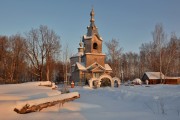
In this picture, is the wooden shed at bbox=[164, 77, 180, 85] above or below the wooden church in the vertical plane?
below

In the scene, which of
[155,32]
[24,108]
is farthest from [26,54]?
[24,108]

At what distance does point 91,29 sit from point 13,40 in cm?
1658

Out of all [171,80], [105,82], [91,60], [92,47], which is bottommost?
[105,82]

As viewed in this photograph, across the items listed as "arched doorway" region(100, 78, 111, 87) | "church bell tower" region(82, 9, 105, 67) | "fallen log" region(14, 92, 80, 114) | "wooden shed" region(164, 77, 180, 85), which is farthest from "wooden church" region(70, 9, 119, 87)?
"fallen log" region(14, 92, 80, 114)

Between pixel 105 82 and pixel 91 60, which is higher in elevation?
pixel 91 60

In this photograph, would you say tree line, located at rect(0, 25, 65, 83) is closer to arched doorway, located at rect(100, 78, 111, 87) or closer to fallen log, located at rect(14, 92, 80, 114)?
arched doorway, located at rect(100, 78, 111, 87)

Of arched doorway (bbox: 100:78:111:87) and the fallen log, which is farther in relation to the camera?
arched doorway (bbox: 100:78:111:87)

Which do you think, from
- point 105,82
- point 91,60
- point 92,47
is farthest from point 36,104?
point 92,47

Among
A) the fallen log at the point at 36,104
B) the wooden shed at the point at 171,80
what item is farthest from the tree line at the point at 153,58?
the fallen log at the point at 36,104

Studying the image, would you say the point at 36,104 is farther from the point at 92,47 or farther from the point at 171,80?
the point at 171,80

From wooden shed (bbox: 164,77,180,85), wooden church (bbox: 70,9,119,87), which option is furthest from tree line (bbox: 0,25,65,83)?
wooden shed (bbox: 164,77,180,85)

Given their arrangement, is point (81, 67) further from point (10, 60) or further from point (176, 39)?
point (176, 39)

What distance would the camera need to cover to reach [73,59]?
56.6 meters

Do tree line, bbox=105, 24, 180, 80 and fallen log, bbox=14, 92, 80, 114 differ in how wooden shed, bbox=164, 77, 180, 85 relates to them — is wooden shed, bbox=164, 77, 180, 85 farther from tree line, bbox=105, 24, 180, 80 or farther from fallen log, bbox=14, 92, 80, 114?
fallen log, bbox=14, 92, 80, 114
